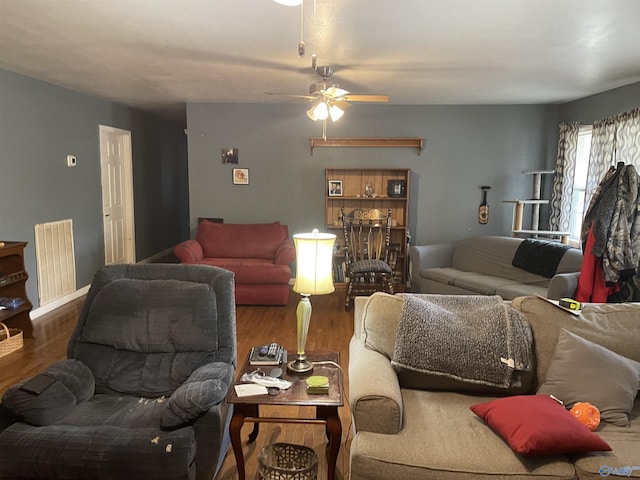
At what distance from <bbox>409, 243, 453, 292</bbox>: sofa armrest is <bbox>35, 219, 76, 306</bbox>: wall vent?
3.76 m

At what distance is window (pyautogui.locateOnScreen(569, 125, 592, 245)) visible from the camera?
4989mm

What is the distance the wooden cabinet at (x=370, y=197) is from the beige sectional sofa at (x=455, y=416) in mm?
3355

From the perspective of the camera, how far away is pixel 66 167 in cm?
488

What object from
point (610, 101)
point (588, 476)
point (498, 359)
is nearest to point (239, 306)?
point (498, 359)

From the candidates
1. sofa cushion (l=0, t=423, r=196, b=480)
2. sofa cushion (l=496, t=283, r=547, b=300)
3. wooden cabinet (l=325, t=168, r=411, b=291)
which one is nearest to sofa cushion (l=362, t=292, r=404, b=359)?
sofa cushion (l=0, t=423, r=196, b=480)

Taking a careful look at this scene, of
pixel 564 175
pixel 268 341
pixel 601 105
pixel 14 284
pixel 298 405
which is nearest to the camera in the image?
pixel 298 405

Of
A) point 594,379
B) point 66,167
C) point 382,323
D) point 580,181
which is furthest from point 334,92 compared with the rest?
point 580,181

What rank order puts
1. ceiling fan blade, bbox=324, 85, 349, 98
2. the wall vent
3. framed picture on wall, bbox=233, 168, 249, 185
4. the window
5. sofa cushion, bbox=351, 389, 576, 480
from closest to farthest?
sofa cushion, bbox=351, 389, 576, 480 → ceiling fan blade, bbox=324, 85, 349, 98 → the wall vent → the window → framed picture on wall, bbox=233, 168, 249, 185

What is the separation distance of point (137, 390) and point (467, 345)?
1587 millimetres

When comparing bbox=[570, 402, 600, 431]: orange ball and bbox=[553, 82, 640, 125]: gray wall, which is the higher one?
bbox=[553, 82, 640, 125]: gray wall

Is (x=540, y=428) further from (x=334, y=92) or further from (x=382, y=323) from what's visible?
(x=334, y=92)

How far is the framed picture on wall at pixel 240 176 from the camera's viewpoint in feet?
18.8

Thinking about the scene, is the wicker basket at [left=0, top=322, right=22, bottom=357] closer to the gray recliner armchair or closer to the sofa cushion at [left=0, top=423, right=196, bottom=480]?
the gray recliner armchair

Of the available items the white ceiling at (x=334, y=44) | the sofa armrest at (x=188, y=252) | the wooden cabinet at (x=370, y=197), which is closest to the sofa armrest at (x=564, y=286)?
the white ceiling at (x=334, y=44)
